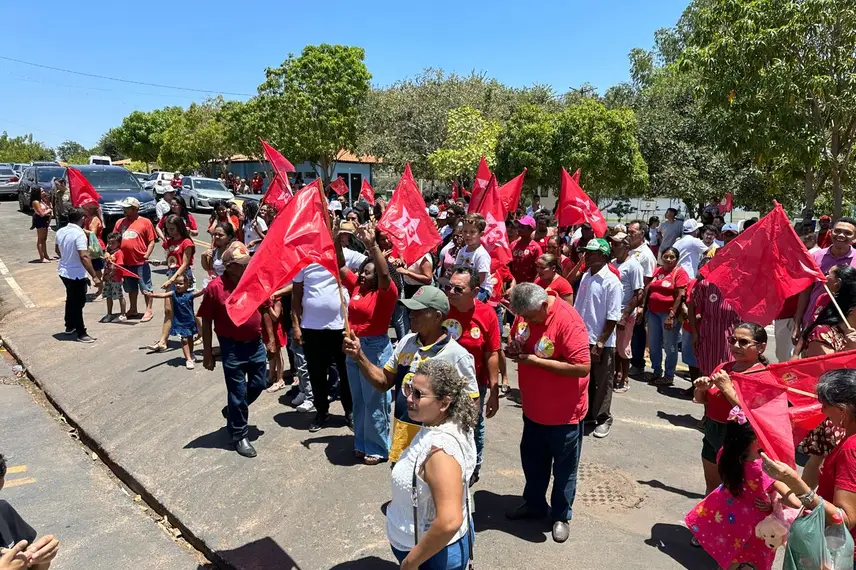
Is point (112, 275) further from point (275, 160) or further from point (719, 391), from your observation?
point (719, 391)

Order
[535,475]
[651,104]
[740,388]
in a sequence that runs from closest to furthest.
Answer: [740,388]
[535,475]
[651,104]

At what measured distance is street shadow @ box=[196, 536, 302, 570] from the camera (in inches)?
163

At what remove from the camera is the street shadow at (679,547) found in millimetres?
4070

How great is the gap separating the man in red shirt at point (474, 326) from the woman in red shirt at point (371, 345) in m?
0.86

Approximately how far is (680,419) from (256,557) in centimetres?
456

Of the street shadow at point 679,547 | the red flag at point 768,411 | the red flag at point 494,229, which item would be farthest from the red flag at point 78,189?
the red flag at point 768,411

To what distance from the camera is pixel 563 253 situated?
8719 millimetres

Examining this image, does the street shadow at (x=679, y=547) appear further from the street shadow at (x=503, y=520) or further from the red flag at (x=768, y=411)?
the red flag at (x=768, y=411)

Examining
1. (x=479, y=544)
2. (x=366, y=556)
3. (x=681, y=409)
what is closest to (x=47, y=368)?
(x=366, y=556)

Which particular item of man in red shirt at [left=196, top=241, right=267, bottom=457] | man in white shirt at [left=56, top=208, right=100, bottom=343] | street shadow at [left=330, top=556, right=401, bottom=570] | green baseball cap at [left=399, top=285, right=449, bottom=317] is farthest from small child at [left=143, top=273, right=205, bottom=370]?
green baseball cap at [left=399, top=285, right=449, bottom=317]

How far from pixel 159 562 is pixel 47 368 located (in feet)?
16.8

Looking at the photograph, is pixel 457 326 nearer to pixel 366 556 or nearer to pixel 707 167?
pixel 366 556

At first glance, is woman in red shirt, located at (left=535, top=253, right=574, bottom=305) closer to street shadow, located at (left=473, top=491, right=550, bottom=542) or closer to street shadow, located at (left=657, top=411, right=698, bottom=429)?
street shadow, located at (left=473, top=491, right=550, bottom=542)

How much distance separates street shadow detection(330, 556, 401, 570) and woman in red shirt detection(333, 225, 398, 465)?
123 centimetres
